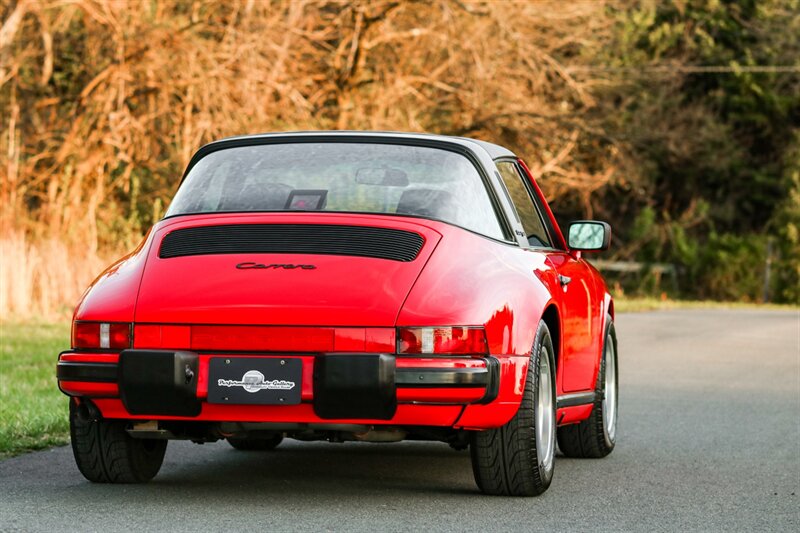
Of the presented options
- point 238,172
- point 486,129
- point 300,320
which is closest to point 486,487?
point 300,320

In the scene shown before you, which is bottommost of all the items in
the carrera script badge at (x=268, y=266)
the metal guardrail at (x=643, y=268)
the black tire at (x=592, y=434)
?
the metal guardrail at (x=643, y=268)

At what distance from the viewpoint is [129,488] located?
6629 mm

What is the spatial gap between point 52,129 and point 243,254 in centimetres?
2066

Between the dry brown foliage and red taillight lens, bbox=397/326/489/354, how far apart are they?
17.0 metres

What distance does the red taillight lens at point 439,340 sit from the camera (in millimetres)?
5812

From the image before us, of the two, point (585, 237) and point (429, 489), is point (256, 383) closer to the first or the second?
point (429, 489)

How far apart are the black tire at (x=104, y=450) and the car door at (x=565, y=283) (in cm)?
204

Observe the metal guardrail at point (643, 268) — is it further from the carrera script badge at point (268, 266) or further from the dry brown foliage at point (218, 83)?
the carrera script badge at point (268, 266)

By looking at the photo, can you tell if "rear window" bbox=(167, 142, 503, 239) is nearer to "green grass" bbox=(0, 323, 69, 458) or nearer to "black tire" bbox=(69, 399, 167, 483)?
"black tire" bbox=(69, 399, 167, 483)

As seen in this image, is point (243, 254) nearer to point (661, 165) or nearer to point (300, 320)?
point (300, 320)

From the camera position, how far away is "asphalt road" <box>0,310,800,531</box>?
5.89 meters

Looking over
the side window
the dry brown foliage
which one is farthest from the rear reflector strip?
the dry brown foliage

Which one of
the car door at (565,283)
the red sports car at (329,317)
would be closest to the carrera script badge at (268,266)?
the red sports car at (329,317)

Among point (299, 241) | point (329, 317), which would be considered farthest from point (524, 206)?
point (329, 317)
